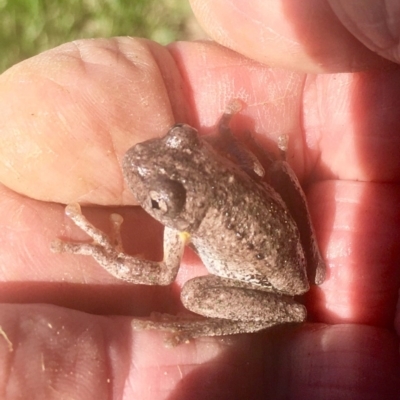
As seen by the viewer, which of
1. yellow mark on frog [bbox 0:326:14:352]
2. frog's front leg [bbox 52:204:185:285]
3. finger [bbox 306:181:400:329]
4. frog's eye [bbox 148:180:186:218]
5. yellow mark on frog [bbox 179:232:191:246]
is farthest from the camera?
finger [bbox 306:181:400:329]

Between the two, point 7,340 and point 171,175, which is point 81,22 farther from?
point 7,340

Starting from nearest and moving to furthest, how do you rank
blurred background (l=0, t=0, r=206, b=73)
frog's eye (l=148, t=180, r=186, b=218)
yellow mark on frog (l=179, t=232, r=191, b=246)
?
frog's eye (l=148, t=180, r=186, b=218)
yellow mark on frog (l=179, t=232, r=191, b=246)
blurred background (l=0, t=0, r=206, b=73)

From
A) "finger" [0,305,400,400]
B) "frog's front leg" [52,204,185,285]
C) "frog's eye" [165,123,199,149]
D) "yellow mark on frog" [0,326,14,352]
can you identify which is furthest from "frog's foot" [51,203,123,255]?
"frog's eye" [165,123,199,149]

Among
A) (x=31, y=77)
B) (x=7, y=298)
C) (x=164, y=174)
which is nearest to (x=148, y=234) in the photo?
(x=164, y=174)

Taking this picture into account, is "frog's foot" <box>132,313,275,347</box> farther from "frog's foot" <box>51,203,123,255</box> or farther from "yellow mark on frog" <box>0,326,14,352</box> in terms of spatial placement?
"yellow mark on frog" <box>0,326,14,352</box>

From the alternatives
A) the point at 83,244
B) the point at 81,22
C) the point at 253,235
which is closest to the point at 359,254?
the point at 253,235

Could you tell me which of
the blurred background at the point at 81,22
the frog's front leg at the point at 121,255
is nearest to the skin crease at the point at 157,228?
the frog's front leg at the point at 121,255

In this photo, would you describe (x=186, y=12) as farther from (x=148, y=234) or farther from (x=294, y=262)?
(x=294, y=262)
